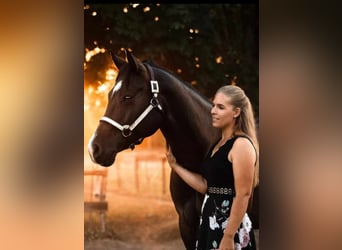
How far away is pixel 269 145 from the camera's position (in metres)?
4.02

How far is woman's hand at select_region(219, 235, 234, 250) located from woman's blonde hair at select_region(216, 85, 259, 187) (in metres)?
0.40

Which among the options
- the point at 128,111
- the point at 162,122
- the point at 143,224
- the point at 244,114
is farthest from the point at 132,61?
the point at 143,224

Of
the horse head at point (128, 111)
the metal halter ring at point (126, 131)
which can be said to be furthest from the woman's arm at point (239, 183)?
the metal halter ring at point (126, 131)

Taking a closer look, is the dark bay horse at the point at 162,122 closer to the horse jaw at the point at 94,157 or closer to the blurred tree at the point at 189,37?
the horse jaw at the point at 94,157

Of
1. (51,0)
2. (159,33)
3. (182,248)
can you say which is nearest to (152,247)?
(182,248)

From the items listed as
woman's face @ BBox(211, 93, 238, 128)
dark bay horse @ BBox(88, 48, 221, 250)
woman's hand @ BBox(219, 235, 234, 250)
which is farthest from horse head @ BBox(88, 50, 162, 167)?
woman's hand @ BBox(219, 235, 234, 250)

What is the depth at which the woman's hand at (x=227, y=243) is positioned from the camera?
12.8 feet

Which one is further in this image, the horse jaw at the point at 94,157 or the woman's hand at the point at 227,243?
the horse jaw at the point at 94,157

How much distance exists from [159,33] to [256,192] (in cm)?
129

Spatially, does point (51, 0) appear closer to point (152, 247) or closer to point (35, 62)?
point (35, 62)

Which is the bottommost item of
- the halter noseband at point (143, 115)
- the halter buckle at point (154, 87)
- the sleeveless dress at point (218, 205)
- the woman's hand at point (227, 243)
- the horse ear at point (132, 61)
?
the woman's hand at point (227, 243)

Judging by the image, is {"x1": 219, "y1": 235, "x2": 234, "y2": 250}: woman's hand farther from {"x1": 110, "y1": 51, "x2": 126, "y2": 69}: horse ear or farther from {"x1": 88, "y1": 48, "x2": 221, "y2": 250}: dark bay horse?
{"x1": 110, "y1": 51, "x2": 126, "y2": 69}: horse ear

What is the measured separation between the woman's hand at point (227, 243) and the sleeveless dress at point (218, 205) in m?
0.03

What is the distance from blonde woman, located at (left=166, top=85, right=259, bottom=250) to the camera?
3891mm
